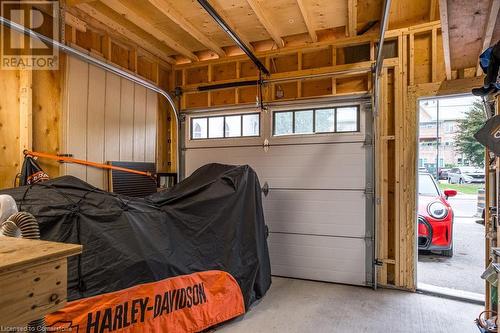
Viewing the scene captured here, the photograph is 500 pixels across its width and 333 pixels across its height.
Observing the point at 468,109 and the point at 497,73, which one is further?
the point at 468,109

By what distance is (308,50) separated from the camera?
414cm

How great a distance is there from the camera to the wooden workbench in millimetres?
912

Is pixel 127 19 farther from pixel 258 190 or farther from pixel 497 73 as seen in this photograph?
pixel 497 73

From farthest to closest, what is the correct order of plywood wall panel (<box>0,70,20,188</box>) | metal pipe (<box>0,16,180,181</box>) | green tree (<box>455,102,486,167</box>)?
1. green tree (<box>455,102,486,167</box>)
2. plywood wall panel (<box>0,70,20,188</box>)
3. metal pipe (<box>0,16,180,181</box>)

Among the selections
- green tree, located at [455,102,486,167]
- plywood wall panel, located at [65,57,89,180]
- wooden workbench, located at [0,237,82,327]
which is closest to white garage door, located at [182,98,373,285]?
plywood wall panel, located at [65,57,89,180]

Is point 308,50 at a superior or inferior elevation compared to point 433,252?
superior

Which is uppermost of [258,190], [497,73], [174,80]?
[174,80]

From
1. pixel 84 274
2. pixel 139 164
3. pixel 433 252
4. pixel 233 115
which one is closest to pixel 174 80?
pixel 233 115

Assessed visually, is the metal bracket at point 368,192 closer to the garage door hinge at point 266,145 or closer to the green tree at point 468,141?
the garage door hinge at point 266,145

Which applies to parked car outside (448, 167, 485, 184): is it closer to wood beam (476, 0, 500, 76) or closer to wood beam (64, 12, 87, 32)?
wood beam (476, 0, 500, 76)

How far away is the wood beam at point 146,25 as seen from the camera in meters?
3.15

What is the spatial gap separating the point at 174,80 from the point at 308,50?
2211mm

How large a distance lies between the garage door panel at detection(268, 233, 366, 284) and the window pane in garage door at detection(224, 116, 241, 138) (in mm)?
1624

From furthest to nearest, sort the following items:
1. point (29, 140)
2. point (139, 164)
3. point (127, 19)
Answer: point (139, 164)
point (127, 19)
point (29, 140)
